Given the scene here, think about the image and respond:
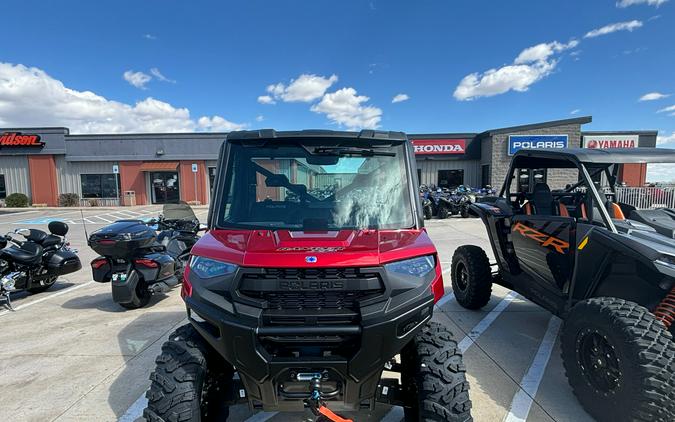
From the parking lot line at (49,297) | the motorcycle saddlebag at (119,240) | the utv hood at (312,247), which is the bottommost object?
the parking lot line at (49,297)

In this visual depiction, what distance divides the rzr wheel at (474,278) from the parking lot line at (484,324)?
22 centimetres

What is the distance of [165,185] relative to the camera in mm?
28672

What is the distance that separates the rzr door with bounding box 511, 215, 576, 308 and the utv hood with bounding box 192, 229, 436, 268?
2019 millimetres

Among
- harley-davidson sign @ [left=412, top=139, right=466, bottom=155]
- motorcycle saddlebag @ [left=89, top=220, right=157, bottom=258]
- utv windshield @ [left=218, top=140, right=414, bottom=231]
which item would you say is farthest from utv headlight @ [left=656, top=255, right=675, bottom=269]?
harley-davidson sign @ [left=412, top=139, right=466, bottom=155]

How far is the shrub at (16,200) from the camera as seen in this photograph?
26.8 m

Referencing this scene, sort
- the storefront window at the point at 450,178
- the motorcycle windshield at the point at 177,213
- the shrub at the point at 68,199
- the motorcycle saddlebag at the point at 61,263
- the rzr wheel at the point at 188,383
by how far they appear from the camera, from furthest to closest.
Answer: the storefront window at the point at 450,178, the shrub at the point at 68,199, the motorcycle windshield at the point at 177,213, the motorcycle saddlebag at the point at 61,263, the rzr wheel at the point at 188,383

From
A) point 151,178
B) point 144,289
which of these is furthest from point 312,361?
point 151,178

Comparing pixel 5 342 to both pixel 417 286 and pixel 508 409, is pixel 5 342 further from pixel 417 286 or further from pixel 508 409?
pixel 508 409

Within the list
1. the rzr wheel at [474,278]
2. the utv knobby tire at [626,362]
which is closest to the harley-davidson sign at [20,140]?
the rzr wheel at [474,278]

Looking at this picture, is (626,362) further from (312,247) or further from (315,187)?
(315,187)

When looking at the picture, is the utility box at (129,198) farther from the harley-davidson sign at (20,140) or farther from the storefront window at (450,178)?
the storefront window at (450,178)

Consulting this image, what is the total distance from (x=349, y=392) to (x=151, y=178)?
30518 mm

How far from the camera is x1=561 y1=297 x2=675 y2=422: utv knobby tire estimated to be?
2.38 metres

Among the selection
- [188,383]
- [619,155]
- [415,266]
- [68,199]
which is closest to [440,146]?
[619,155]
